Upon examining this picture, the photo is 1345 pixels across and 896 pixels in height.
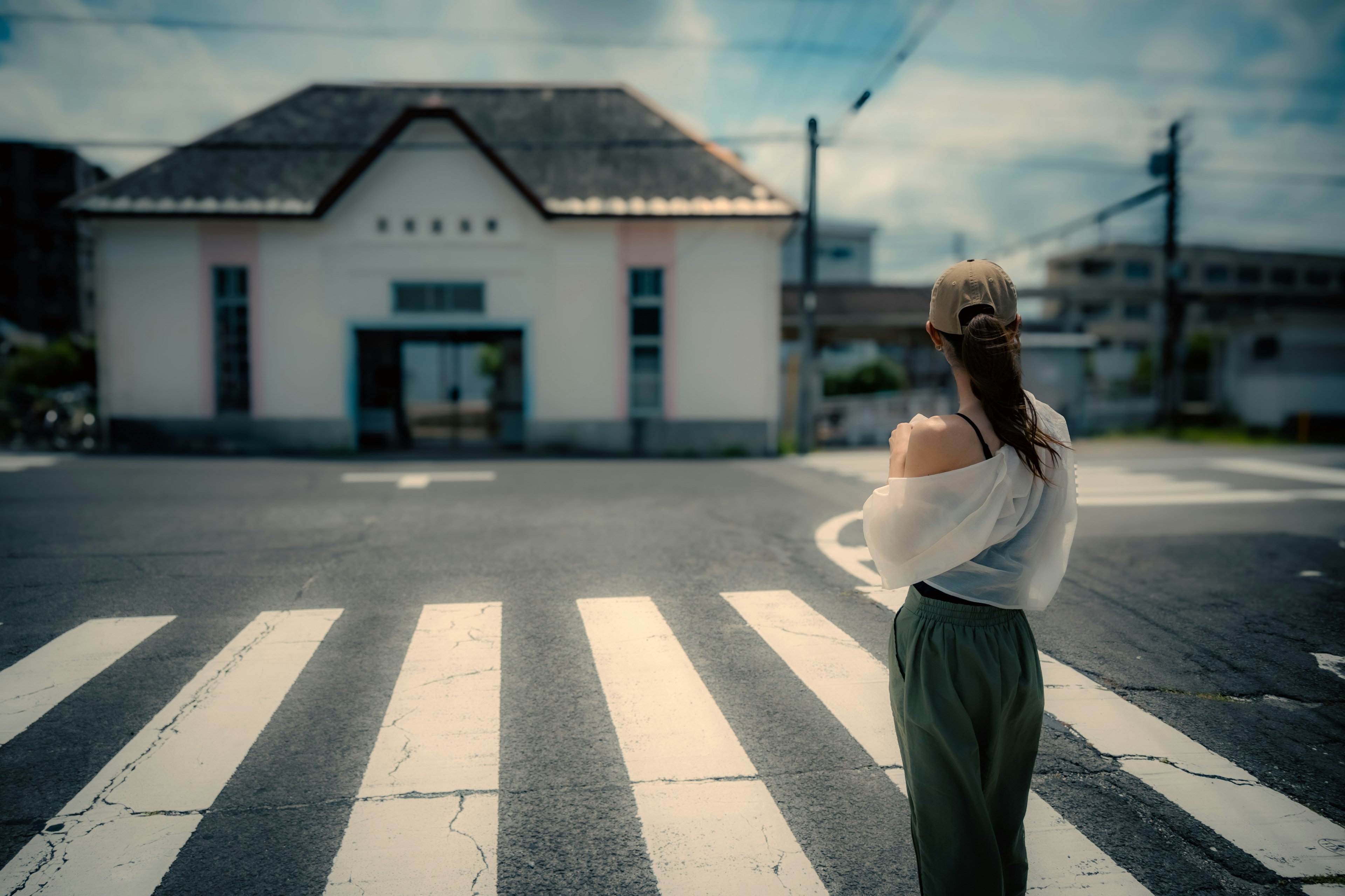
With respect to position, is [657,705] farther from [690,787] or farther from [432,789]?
[432,789]

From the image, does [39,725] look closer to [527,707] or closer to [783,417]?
[527,707]

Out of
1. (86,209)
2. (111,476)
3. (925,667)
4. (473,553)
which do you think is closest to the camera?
(925,667)

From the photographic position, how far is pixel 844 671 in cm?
470

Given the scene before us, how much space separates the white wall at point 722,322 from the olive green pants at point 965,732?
664 inches

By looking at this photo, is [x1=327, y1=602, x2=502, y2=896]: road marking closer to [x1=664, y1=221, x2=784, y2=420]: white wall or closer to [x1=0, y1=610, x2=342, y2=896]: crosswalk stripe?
[x1=0, y1=610, x2=342, y2=896]: crosswalk stripe

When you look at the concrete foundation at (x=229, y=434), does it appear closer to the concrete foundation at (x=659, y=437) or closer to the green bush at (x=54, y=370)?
the concrete foundation at (x=659, y=437)

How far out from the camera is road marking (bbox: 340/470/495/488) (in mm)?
13031

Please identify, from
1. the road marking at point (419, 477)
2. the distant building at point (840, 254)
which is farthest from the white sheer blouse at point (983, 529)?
the distant building at point (840, 254)

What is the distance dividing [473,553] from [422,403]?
13000 millimetres

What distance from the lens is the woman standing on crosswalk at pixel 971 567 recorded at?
80.5 inches

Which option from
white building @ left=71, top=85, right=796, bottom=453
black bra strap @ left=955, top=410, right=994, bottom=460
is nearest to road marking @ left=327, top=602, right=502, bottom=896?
black bra strap @ left=955, top=410, right=994, bottom=460

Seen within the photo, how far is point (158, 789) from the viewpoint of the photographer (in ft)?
10.8

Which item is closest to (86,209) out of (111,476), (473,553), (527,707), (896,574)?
(111,476)

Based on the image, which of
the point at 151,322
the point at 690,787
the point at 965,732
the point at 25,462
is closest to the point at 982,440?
the point at 965,732
